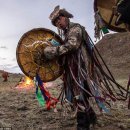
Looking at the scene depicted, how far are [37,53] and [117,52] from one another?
32.9 metres

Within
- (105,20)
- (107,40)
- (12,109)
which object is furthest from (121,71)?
(105,20)

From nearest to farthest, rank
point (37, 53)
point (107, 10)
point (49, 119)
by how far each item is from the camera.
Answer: point (37, 53) < point (107, 10) < point (49, 119)

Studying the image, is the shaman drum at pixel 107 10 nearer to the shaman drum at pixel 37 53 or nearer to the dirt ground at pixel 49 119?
the shaman drum at pixel 37 53

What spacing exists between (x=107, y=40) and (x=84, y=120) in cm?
4064

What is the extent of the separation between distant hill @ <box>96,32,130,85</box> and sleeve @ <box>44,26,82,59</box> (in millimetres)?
21953

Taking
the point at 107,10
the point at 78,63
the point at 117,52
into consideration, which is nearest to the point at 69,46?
the point at 78,63

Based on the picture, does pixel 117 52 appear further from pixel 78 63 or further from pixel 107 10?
pixel 78 63

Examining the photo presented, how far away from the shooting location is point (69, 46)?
261 inches

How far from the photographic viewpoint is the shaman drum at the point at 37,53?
702 cm

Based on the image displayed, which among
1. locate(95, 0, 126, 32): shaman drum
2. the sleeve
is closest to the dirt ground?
the sleeve

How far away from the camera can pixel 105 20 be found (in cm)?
752

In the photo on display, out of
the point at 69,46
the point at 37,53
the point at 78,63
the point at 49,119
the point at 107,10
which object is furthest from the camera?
the point at 49,119

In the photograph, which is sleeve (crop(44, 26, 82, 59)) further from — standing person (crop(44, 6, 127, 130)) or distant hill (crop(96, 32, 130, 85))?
distant hill (crop(96, 32, 130, 85))

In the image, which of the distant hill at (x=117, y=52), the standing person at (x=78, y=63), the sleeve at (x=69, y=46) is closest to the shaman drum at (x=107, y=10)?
the standing person at (x=78, y=63)
